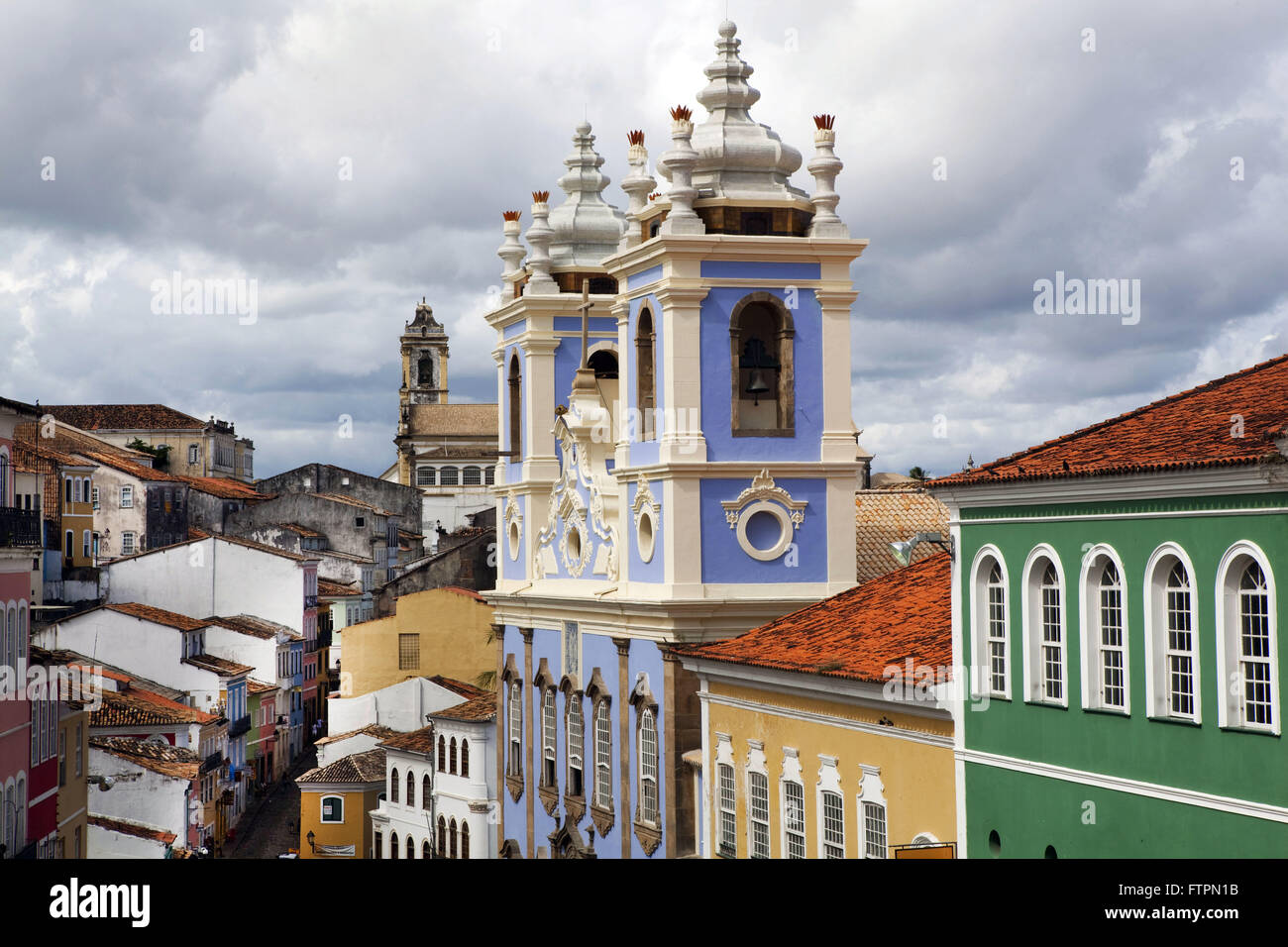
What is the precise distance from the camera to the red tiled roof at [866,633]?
23.5m

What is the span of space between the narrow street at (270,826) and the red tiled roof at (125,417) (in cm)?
4161

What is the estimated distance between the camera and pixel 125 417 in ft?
374

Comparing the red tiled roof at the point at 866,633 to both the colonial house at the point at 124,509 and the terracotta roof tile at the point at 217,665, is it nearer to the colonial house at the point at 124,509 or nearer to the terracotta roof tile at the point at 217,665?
the terracotta roof tile at the point at 217,665

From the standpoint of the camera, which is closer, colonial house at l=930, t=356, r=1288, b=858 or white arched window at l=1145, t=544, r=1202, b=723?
colonial house at l=930, t=356, r=1288, b=858

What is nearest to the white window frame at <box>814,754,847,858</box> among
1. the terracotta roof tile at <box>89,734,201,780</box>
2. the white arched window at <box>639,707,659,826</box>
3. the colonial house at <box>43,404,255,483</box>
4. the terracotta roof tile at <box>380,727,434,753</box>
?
the white arched window at <box>639,707,659,826</box>

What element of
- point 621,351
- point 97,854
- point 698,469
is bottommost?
point 97,854

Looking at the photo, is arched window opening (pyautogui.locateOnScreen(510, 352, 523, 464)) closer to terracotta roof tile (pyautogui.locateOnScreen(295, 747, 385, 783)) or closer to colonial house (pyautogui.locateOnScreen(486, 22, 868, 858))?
colonial house (pyautogui.locateOnScreen(486, 22, 868, 858))

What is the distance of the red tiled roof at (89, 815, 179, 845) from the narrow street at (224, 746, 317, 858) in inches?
337

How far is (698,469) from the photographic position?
108 ft

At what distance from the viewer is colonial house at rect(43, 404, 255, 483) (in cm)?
11262

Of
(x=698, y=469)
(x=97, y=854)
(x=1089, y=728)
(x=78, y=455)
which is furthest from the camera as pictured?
(x=78, y=455)

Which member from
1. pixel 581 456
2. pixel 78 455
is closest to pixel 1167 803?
pixel 581 456
